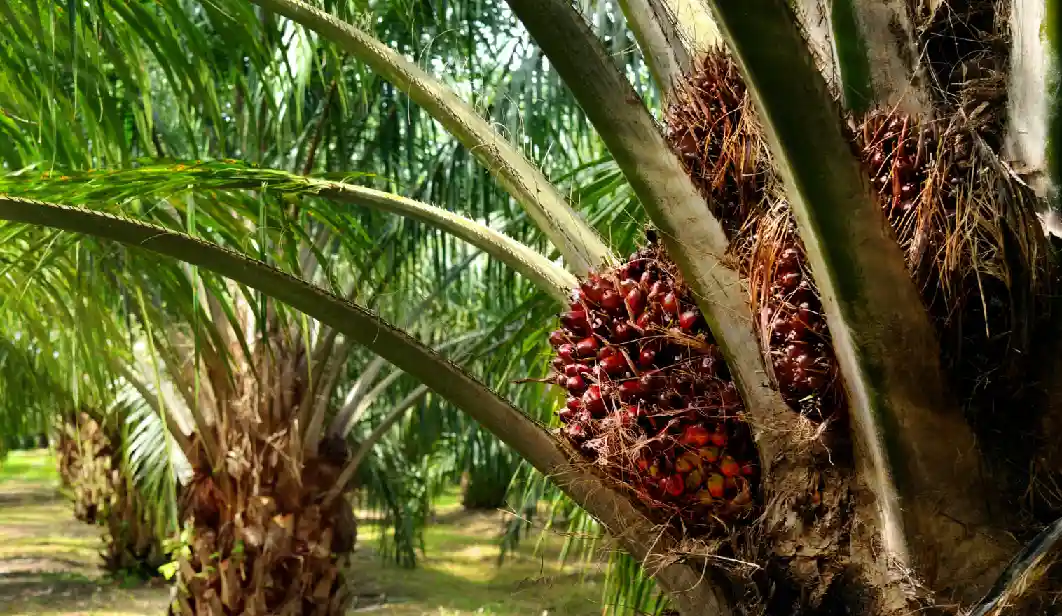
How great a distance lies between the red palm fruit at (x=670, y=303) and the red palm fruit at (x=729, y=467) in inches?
9.8

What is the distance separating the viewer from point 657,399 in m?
1.58

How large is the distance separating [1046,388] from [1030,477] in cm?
12

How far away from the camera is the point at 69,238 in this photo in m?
2.32

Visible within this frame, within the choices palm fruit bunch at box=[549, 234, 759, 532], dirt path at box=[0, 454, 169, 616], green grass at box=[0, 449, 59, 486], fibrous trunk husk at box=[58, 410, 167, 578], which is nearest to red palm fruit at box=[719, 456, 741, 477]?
palm fruit bunch at box=[549, 234, 759, 532]

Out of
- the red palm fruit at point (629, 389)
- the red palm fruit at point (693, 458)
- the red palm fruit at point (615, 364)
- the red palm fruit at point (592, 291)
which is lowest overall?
the red palm fruit at point (693, 458)

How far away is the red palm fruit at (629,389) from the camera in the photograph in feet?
5.21

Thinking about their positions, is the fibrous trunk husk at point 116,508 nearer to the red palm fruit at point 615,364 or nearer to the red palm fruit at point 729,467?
the red palm fruit at point 615,364

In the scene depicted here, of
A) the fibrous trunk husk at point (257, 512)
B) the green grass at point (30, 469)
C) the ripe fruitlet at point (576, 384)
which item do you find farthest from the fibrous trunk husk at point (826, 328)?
the green grass at point (30, 469)

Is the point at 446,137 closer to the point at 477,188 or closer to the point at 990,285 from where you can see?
the point at 477,188

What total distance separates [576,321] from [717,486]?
1.21ft

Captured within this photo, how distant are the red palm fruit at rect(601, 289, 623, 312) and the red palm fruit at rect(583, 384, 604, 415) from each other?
14 cm

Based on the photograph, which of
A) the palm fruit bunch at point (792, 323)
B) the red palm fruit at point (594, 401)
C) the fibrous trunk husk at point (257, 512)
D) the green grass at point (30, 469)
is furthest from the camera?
the green grass at point (30, 469)

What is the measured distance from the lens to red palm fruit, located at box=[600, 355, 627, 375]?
162 centimetres

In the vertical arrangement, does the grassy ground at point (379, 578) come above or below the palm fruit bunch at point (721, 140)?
below
